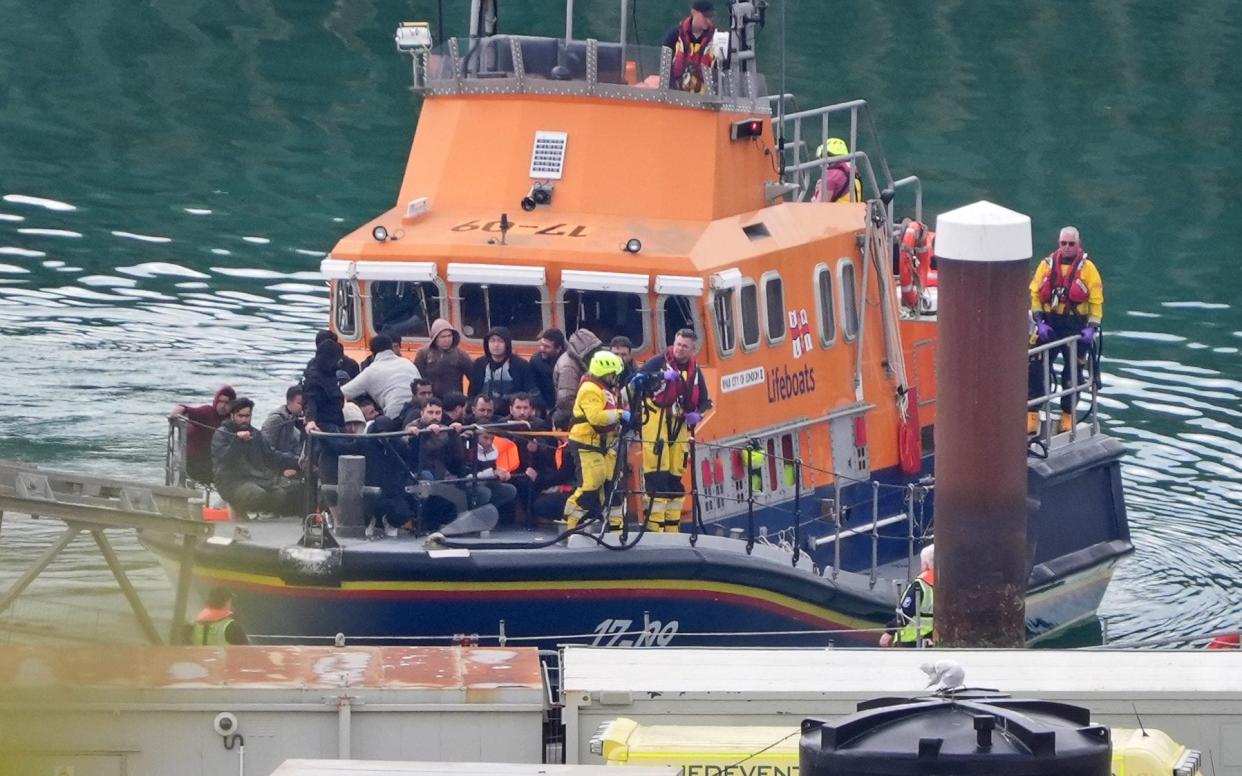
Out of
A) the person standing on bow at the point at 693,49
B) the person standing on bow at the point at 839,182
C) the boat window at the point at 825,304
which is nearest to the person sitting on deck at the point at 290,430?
the person standing on bow at the point at 693,49

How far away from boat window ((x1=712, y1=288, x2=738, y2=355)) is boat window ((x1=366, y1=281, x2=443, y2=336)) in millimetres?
1736

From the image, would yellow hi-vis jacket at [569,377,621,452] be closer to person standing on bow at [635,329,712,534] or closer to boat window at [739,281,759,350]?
person standing on bow at [635,329,712,534]

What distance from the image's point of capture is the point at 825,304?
547 inches

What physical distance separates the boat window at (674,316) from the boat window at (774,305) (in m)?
0.70

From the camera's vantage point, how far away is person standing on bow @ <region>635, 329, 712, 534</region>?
1188cm

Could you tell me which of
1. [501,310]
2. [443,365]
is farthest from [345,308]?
[443,365]

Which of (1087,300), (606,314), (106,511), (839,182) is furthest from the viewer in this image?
(839,182)

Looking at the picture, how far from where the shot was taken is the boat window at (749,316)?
13.1 m

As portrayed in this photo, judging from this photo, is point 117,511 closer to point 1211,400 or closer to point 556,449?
point 556,449

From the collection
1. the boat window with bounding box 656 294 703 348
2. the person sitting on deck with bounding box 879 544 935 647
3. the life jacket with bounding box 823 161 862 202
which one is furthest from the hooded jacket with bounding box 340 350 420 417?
the life jacket with bounding box 823 161 862 202

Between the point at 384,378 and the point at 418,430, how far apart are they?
3.25 feet

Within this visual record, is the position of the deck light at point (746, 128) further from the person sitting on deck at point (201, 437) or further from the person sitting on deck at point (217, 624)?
the person sitting on deck at point (217, 624)

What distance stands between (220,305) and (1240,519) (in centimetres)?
1095

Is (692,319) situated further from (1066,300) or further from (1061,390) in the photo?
(1066,300)
